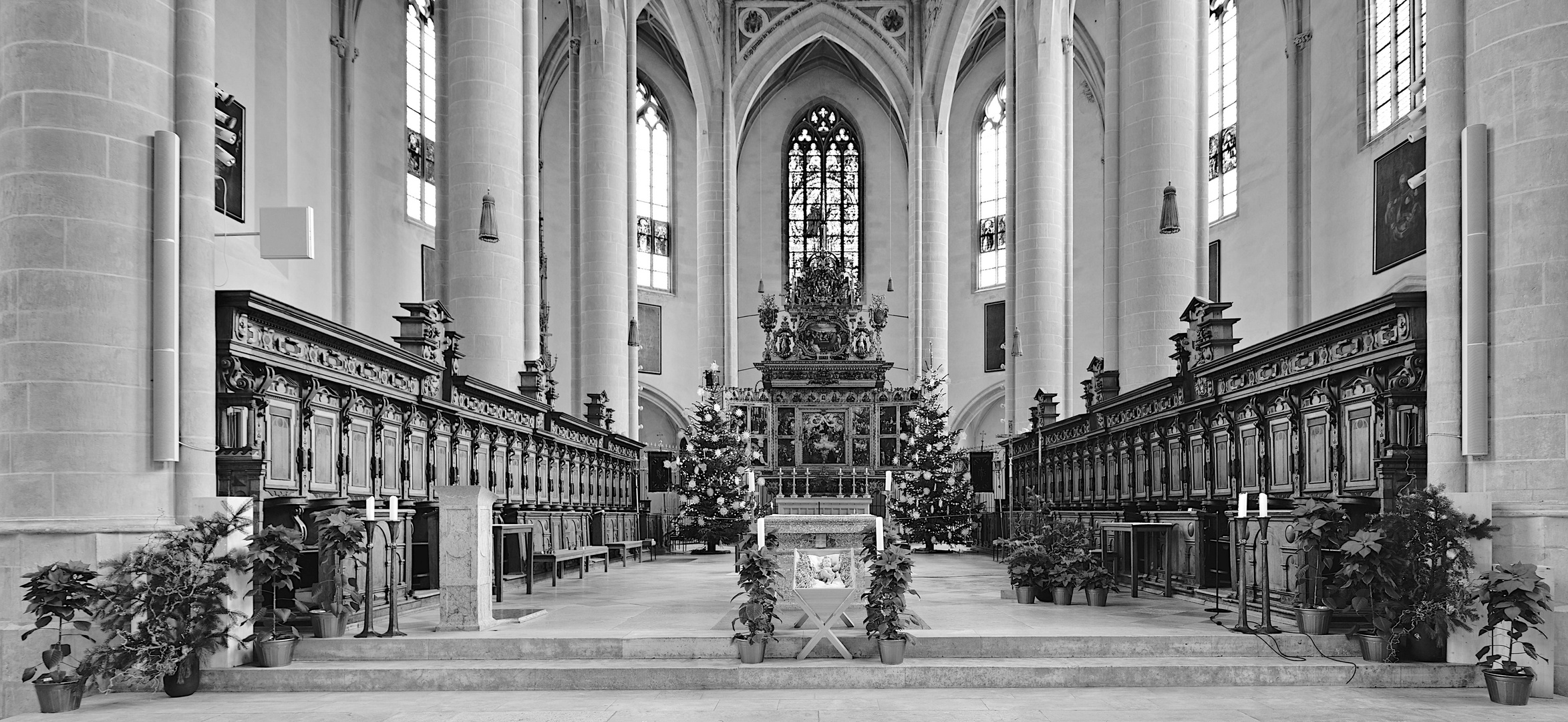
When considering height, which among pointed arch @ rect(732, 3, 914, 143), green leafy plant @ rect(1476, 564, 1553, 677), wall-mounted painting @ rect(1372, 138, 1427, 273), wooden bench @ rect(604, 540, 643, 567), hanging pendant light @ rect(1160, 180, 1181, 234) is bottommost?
wooden bench @ rect(604, 540, 643, 567)

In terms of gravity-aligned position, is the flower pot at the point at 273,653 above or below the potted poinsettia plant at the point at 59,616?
below

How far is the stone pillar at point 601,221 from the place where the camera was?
78.9 ft

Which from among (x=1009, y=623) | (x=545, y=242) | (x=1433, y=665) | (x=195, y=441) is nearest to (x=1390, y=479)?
(x=1433, y=665)

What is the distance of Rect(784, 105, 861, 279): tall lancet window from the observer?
37.9 metres

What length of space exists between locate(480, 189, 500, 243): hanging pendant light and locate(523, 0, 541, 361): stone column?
1.87m

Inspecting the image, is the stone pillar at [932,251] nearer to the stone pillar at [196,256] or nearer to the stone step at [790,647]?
the stone step at [790,647]

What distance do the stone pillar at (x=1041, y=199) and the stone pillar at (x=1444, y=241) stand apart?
14.8 meters

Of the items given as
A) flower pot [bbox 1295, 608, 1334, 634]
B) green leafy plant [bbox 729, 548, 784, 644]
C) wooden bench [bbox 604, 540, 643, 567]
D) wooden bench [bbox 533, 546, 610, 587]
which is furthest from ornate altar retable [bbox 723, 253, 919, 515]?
flower pot [bbox 1295, 608, 1334, 634]

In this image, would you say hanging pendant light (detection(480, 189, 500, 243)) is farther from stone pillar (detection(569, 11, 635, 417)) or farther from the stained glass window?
the stained glass window

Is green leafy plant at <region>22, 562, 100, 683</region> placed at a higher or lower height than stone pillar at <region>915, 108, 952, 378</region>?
lower

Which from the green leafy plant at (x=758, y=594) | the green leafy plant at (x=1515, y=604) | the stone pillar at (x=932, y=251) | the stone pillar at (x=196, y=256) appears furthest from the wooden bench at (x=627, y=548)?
the stone pillar at (x=932, y=251)

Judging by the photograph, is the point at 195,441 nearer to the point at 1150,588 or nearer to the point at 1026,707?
the point at 1026,707

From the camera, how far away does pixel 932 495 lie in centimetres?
2328

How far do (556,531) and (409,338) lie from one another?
471 cm
